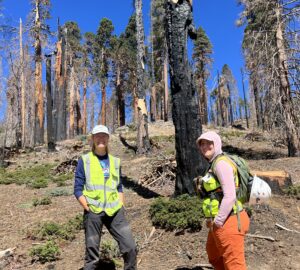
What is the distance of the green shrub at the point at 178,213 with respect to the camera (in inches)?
254

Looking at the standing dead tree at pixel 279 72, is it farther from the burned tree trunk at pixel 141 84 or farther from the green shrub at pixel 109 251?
the green shrub at pixel 109 251

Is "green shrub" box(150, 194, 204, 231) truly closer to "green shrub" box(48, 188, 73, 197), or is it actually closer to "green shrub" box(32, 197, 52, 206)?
"green shrub" box(32, 197, 52, 206)

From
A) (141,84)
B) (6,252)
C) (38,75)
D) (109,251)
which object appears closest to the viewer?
(109,251)

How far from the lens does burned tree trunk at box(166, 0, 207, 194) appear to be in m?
7.81

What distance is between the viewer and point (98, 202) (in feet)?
14.7

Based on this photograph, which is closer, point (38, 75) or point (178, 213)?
point (178, 213)

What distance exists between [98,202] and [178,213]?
8.42ft

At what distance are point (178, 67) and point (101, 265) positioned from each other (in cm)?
430

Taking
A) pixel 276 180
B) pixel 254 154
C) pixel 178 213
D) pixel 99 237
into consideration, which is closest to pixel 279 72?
pixel 254 154

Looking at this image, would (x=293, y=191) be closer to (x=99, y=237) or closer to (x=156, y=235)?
(x=156, y=235)

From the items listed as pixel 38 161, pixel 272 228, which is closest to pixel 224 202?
pixel 272 228

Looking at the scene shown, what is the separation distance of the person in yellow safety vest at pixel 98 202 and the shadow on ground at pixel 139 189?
521cm

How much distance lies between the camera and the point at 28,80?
36906mm

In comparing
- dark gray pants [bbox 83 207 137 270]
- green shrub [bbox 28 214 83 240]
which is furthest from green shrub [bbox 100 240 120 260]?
dark gray pants [bbox 83 207 137 270]
